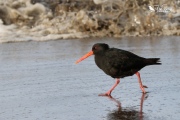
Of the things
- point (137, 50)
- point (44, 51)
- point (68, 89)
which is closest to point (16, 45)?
point (44, 51)

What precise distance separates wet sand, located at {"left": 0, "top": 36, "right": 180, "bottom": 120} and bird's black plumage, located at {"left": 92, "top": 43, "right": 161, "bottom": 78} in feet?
0.84

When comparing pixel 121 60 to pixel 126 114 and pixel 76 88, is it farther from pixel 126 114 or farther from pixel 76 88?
pixel 126 114

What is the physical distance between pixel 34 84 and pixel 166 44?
4.49 metres

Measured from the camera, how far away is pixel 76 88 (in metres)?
7.13

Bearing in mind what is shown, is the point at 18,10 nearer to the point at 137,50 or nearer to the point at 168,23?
the point at 168,23

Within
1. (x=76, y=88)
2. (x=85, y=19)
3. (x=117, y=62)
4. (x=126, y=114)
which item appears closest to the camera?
(x=126, y=114)

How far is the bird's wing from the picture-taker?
688 cm

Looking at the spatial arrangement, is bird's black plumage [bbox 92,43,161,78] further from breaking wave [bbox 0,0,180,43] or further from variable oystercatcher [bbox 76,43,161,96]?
breaking wave [bbox 0,0,180,43]

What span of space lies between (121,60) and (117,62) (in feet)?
0.25

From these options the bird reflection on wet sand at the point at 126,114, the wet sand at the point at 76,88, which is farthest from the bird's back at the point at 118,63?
the bird reflection on wet sand at the point at 126,114

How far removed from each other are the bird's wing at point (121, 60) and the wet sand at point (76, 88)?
312 mm

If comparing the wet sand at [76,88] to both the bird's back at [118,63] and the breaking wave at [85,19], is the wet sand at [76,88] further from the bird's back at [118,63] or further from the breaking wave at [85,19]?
the breaking wave at [85,19]

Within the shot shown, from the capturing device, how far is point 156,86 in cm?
713

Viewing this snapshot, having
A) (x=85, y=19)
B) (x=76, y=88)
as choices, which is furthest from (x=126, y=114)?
(x=85, y=19)
